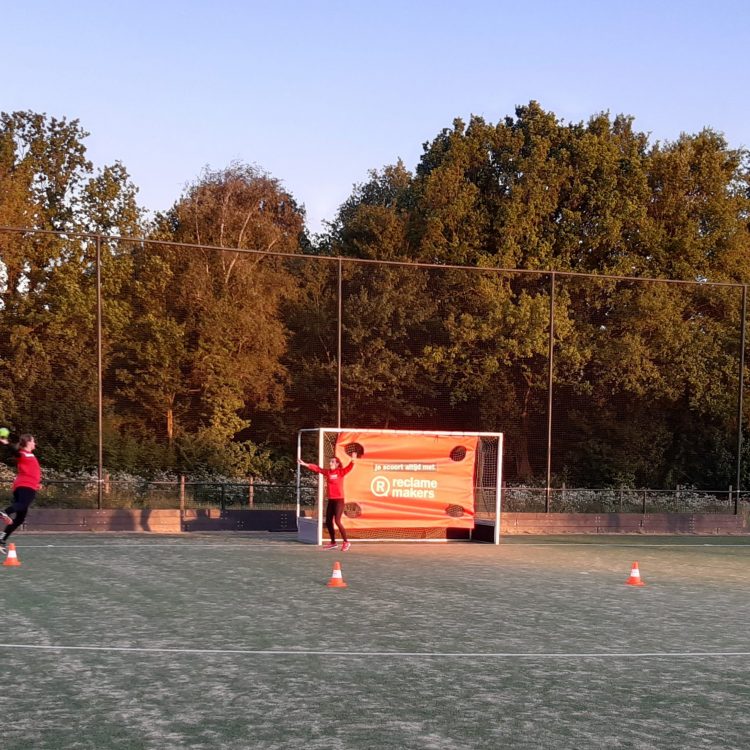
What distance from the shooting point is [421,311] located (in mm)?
36906

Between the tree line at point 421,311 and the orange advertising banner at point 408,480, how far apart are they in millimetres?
7129

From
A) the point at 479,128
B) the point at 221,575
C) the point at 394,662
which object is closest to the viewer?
the point at 394,662

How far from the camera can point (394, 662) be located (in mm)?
8500

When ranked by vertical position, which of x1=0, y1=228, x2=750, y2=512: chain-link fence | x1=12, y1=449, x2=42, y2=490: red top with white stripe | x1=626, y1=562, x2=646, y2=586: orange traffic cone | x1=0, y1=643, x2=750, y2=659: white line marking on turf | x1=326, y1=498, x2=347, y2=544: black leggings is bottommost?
x1=626, y1=562, x2=646, y2=586: orange traffic cone

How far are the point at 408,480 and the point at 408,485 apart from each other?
0.10 m

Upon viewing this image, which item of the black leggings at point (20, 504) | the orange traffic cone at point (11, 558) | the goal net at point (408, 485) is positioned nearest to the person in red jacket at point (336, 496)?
the goal net at point (408, 485)

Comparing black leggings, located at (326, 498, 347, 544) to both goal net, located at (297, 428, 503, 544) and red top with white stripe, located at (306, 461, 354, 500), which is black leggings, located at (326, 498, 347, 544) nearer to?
red top with white stripe, located at (306, 461, 354, 500)

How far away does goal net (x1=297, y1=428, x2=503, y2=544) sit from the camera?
20828 millimetres

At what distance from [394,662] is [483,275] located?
3048cm

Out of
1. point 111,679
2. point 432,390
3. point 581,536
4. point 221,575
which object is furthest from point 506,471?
point 111,679

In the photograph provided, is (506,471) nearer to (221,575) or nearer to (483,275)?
(483,275)

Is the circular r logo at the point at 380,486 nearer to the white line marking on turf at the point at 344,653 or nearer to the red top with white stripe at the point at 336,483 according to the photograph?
the red top with white stripe at the point at 336,483

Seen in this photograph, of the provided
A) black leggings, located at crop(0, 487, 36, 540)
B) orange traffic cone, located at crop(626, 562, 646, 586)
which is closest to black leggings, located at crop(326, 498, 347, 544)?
black leggings, located at crop(0, 487, 36, 540)

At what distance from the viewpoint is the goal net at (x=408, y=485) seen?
2083 centimetres
